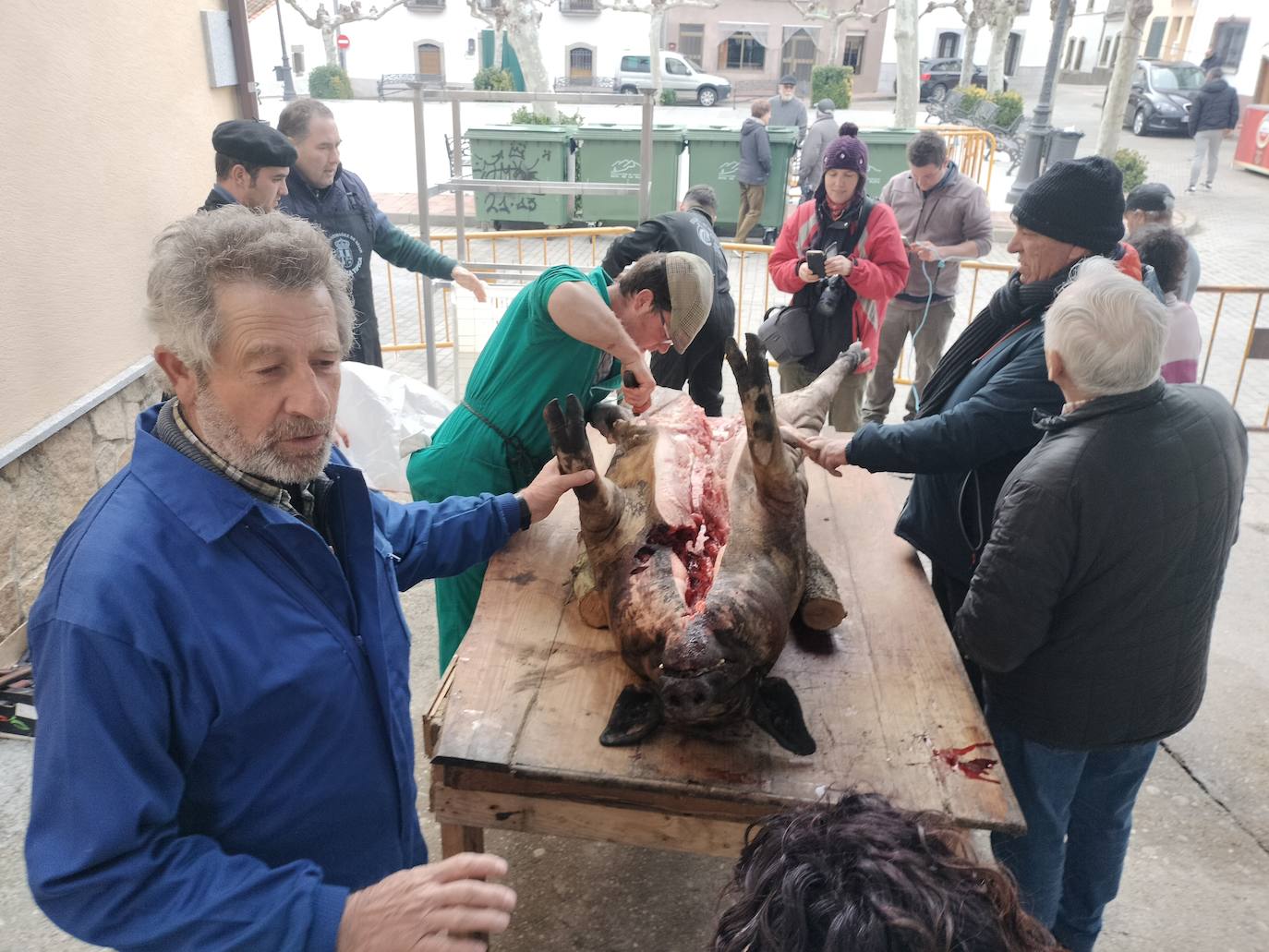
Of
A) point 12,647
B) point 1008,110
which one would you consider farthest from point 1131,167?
point 12,647

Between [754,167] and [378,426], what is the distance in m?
9.07

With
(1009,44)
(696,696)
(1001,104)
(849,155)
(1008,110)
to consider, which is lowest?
(696,696)

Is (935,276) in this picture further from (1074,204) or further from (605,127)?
(605,127)

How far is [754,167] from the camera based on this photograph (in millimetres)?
12445

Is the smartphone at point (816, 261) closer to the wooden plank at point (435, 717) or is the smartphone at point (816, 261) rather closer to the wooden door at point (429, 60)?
the wooden plank at point (435, 717)

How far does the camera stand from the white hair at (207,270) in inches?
59.6

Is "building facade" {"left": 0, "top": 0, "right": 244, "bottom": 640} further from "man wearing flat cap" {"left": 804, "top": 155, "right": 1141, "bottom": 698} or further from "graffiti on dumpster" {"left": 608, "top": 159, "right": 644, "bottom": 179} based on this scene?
"graffiti on dumpster" {"left": 608, "top": 159, "right": 644, "bottom": 179}

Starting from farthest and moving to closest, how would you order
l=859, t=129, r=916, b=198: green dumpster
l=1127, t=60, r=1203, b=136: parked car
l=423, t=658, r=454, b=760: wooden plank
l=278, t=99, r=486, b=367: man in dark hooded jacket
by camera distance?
1. l=1127, t=60, r=1203, b=136: parked car
2. l=859, t=129, r=916, b=198: green dumpster
3. l=278, t=99, r=486, b=367: man in dark hooded jacket
4. l=423, t=658, r=454, b=760: wooden plank

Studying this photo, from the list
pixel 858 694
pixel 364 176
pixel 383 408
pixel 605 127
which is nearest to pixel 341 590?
pixel 858 694

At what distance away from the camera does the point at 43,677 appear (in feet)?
4.41

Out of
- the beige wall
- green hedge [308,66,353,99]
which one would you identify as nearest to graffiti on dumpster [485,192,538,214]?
the beige wall

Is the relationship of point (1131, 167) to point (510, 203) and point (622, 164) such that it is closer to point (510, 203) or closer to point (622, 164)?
point (622, 164)

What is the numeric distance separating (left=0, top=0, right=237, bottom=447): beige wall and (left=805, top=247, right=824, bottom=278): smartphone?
3413 millimetres

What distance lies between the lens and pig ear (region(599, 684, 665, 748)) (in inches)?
86.0
